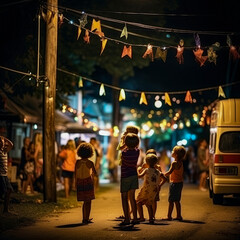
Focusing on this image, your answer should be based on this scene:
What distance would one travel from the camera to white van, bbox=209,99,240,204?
1502 cm

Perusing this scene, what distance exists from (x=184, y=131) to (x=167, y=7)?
2842 centimetres

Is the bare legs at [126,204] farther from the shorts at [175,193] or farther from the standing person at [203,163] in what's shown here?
the standing person at [203,163]

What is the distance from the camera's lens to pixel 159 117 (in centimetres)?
4819

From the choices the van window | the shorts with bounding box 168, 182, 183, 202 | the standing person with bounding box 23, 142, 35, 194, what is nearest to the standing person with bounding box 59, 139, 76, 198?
the standing person with bounding box 23, 142, 35, 194

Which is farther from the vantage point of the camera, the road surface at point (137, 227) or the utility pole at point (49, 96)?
the utility pole at point (49, 96)

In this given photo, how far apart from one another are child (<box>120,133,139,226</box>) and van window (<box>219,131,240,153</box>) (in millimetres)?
4646

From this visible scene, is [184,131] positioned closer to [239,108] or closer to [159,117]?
[159,117]

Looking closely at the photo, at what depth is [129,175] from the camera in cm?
1122

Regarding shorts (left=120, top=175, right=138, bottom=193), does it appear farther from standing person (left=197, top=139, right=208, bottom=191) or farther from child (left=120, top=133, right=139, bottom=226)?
standing person (left=197, top=139, right=208, bottom=191)

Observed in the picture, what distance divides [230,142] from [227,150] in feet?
0.79

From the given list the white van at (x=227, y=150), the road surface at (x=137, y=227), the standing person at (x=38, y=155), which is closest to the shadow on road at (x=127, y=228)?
the road surface at (x=137, y=227)

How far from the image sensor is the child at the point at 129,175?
36.7 ft

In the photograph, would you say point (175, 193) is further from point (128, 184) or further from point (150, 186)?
point (128, 184)

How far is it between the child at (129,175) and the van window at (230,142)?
183 inches
